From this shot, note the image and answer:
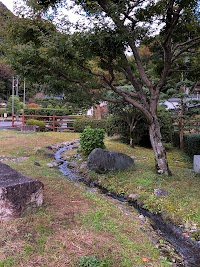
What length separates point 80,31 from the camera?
179 inches

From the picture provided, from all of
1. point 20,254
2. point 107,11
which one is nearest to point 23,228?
point 20,254

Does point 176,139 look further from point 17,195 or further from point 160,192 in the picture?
point 17,195

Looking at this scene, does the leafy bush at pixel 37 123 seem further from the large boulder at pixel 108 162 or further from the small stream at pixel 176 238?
the small stream at pixel 176 238

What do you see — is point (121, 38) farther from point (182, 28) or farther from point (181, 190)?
point (181, 190)

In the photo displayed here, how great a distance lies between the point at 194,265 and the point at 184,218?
94 centimetres

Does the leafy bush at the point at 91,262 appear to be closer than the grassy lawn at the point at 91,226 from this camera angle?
Yes

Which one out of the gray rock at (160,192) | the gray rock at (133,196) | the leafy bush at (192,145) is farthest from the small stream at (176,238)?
the leafy bush at (192,145)

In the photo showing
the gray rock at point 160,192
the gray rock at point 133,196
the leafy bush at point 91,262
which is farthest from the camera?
the gray rock at point 133,196

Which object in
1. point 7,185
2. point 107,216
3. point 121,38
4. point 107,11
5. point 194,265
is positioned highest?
point 107,11

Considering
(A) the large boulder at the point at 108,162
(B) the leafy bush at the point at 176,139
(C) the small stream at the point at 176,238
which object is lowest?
(C) the small stream at the point at 176,238

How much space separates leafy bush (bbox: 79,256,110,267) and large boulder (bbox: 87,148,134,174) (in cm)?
350

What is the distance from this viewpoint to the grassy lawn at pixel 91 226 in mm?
2395

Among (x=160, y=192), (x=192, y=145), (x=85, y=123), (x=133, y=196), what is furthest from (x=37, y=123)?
(x=160, y=192)

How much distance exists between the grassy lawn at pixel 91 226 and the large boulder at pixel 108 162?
579 millimetres
